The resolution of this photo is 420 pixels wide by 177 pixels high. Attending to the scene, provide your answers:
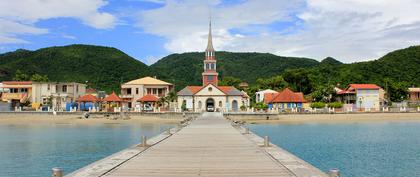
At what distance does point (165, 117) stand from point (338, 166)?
46.8 m

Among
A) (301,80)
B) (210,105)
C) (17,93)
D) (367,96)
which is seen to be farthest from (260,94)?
(17,93)

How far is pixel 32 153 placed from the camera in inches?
1038

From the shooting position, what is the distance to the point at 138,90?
8312 cm

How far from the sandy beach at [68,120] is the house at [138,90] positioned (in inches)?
653

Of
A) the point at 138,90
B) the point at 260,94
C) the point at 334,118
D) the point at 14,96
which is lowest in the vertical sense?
the point at 334,118

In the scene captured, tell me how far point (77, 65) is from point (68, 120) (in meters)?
62.3

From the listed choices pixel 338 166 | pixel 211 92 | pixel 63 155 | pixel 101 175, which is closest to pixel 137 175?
pixel 101 175

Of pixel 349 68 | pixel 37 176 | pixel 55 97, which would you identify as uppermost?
pixel 349 68

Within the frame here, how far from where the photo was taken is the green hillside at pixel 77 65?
11462 cm

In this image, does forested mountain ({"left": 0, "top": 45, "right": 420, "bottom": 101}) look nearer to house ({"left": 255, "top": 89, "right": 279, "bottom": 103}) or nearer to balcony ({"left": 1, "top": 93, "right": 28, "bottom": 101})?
house ({"left": 255, "top": 89, "right": 279, "bottom": 103})

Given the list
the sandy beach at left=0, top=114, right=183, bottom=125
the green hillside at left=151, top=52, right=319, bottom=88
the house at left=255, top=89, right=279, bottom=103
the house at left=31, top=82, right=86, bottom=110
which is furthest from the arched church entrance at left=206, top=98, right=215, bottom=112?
the green hillside at left=151, top=52, right=319, bottom=88

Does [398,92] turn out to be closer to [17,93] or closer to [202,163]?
[17,93]

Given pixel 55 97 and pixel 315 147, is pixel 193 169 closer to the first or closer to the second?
pixel 315 147

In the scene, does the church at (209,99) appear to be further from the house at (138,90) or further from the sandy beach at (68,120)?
the sandy beach at (68,120)
